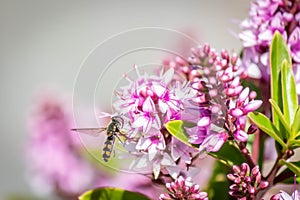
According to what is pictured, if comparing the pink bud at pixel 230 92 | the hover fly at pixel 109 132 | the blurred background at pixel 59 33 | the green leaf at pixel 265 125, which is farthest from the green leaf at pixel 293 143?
the blurred background at pixel 59 33

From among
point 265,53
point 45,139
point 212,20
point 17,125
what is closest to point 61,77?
point 17,125

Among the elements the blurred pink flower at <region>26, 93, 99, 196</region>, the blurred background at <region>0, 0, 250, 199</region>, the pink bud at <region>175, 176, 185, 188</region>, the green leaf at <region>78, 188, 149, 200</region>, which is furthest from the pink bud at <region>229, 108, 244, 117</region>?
the blurred background at <region>0, 0, 250, 199</region>

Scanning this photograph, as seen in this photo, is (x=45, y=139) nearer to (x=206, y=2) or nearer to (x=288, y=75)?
(x=288, y=75)

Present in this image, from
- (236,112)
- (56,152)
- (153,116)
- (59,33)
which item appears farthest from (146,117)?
(59,33)

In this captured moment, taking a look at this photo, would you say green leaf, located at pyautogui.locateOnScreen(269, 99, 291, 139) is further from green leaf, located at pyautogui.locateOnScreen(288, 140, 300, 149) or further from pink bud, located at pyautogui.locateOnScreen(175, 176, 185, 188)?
pink bud, located at pyautogui.locateOnScreen(175, 176, 185, 188)

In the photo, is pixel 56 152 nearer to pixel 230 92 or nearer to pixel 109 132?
pixel 109 132

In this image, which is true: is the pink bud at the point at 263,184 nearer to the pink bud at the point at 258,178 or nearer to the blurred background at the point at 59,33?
the pink bud at the point at 258,178

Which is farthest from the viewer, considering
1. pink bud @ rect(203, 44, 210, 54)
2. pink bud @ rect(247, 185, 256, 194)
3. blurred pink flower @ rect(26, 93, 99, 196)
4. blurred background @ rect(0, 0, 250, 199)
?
blurred background @ rect(0, 0, 250, 199)
